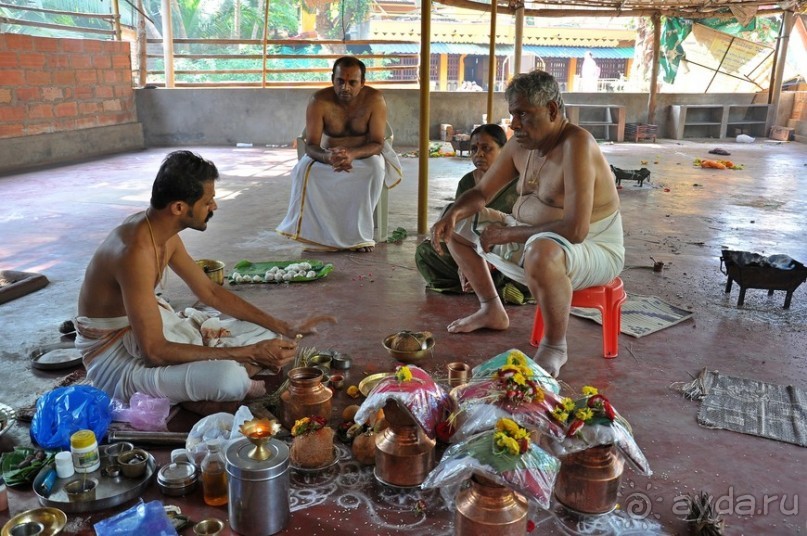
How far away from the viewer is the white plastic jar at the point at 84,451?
7.86 ft

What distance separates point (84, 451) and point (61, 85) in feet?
36.8

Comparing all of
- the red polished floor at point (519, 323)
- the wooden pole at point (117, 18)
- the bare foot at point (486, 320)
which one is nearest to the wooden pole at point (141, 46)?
the wooden pole at point (117, 18)

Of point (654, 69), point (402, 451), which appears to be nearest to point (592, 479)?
point (402, 451)

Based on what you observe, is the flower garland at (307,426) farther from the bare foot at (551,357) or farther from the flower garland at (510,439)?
the bare foot at (551,357)

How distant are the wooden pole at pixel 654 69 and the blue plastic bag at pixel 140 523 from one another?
1716cm

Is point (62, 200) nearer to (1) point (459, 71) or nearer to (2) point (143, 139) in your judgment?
(2) point (143, 139)

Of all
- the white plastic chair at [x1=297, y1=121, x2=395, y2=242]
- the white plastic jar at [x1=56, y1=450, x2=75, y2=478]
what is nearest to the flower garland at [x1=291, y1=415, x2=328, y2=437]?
the white plastic jar at [x1=56, y1=450, x2=75, y2=478]

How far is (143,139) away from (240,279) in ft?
33.9

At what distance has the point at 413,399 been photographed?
2451 millimetres

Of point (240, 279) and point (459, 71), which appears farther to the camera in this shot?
point (459, 71)

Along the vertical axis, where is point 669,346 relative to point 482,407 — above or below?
below

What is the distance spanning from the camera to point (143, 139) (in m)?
14.0

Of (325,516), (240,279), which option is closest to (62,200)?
(240,279)

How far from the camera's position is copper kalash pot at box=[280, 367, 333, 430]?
9.25ft
